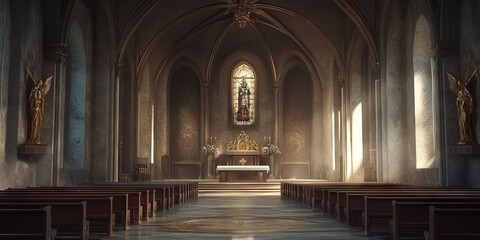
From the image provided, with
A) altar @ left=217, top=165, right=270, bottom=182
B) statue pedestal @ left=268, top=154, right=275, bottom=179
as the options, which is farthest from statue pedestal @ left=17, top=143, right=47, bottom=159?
statue pedestal @ left=268, top=154, right=275, bottom=179

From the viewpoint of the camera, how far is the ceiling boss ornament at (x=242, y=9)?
3036cm

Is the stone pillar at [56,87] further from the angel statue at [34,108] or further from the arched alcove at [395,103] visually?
the arched alcove at [395,103]

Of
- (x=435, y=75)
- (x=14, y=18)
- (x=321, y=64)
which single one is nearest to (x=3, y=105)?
(x=14, y=18)

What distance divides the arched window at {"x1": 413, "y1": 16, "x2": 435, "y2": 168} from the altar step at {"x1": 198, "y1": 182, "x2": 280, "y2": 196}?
8.28 m

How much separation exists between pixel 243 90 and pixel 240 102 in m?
0.79

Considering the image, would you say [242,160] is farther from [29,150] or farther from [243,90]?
[29,150]

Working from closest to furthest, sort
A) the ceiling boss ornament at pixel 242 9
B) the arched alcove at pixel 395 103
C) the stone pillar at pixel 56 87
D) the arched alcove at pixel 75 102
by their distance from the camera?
the stone pillar at pixel 56 87 < the arched alcove at pixel 75 102 < the arched alcove at pixel 395 103 < the ceiling boss ornament at pixel 242 9

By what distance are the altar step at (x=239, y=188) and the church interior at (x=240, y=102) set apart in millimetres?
144

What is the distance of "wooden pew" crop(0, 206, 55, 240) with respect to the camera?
6578 millimetres

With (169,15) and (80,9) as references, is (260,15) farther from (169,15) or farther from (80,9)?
(80,9)

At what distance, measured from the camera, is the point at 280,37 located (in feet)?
118

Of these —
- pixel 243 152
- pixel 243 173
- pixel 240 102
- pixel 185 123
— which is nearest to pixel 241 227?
pixel 243 173

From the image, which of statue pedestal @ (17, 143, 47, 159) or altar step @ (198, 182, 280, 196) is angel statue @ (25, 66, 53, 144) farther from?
altar step @ (198, 182, 280, 196)

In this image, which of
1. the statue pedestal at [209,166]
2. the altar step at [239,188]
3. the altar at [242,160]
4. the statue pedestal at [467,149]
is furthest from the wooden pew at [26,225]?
the statue pedestal at [209,166]
